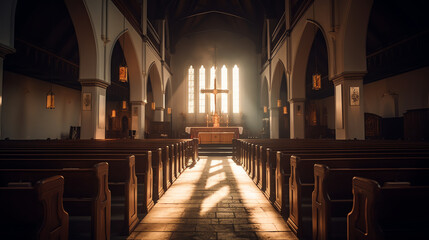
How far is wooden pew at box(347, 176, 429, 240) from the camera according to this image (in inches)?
46.6

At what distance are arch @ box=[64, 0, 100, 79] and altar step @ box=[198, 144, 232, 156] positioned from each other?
542 cm

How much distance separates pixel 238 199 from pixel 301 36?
7.87 m


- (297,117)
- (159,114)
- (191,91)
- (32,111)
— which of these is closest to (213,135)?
(297,117)

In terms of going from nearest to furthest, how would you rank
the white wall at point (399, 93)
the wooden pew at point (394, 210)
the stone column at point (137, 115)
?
the wooden pew at point (394, 210)
the white wall at point (399, 93)
the stone column at point (137, 115)

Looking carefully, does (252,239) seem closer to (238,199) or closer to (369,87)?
(238,199)

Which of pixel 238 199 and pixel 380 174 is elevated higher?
pixel 380 174

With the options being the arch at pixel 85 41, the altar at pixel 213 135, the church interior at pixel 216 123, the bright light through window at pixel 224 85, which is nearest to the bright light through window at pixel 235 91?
the church interior at pixel 216 123

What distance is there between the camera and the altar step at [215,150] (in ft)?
35.1

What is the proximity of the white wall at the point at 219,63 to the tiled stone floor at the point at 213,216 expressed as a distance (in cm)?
1435

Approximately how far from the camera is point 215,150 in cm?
1130

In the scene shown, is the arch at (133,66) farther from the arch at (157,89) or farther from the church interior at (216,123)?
the arch at (157,89)

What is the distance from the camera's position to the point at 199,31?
746 inches

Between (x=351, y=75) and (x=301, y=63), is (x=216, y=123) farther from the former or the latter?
(x=351, y=75)

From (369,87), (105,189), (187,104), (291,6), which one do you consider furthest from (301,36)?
(187,104)
